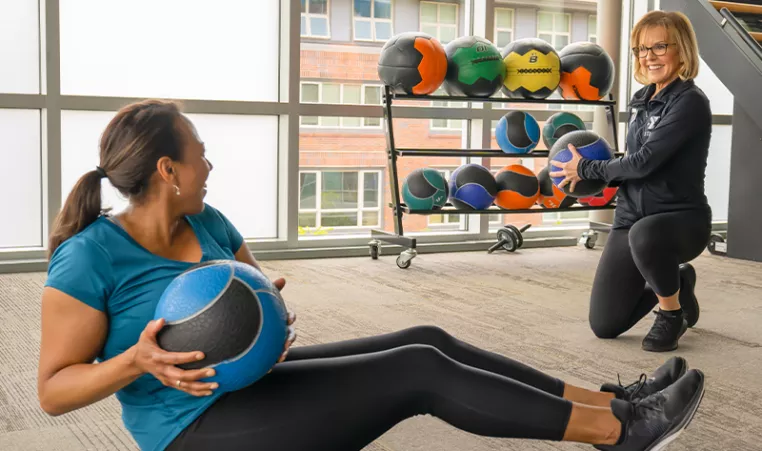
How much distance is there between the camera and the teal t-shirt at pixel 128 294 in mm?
1521

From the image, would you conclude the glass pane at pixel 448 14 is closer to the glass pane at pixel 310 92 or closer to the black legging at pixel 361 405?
the glass pane at pixel 310 92

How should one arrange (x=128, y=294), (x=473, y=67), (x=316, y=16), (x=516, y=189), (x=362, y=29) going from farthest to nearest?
(x=362, y=29) → (x=316, y=16) → (x=516, y=189) → (x=473, y=67) → (x=128, y=294)

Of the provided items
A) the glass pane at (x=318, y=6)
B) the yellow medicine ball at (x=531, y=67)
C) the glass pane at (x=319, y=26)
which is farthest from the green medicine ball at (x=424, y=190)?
the glass pane at (x=318, y=6)

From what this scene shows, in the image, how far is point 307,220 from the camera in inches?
237

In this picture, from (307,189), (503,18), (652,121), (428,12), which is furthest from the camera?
(503,18)

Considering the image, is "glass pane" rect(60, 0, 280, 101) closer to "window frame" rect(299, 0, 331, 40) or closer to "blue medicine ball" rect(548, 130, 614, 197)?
"window frame" rect(299, 0, 331, 40)

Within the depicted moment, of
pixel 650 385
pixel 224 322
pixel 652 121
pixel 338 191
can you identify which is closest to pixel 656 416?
pixel 650 385

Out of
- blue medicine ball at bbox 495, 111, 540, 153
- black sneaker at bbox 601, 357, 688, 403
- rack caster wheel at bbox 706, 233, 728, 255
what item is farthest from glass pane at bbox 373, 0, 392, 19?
black sneaker at bbox 601, 357, 688, 403

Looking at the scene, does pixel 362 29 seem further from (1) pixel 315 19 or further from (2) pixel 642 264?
(2) pixel 642 264

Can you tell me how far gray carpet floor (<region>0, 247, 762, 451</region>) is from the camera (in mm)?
2410

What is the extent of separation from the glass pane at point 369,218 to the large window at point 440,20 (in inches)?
55.7

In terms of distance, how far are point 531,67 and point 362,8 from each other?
140 centimetres

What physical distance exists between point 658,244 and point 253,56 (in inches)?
131

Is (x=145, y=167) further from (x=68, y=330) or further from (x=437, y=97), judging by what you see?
(x=437, y=97)
